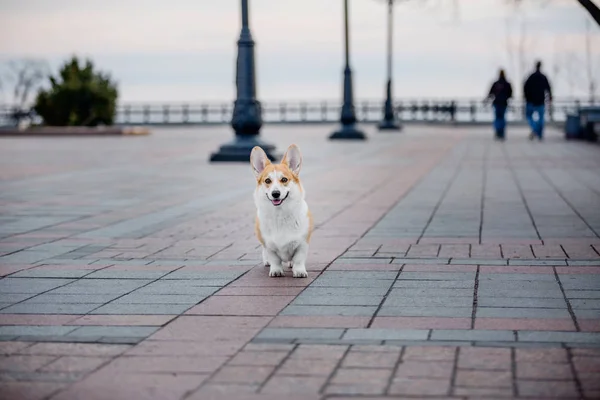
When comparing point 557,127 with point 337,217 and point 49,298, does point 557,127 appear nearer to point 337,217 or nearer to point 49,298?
point 337,217

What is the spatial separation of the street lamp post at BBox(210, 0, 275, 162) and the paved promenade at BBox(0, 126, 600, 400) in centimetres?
572

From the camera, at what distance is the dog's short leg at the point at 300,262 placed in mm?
7566

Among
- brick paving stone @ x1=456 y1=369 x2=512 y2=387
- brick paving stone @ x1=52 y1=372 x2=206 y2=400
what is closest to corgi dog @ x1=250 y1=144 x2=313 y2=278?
brick paving stone @ x1=52 y1=372 x2=206 y2=400

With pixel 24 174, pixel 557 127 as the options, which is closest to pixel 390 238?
pixel 24 174

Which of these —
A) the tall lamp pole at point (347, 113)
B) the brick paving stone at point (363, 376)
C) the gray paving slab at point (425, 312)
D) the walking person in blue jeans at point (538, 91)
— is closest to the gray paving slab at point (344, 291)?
the gray paving slab at point (425, 312)

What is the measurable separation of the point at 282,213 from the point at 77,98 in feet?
106

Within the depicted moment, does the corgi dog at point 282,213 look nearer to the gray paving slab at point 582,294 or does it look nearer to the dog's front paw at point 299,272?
the dog's front paw at point 299,272

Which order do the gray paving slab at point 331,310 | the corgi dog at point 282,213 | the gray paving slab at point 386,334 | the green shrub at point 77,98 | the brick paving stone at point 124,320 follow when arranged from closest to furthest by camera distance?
the gray paving slab at point 386,334, the brick paving stone at point 124,320, the gray paving slab at point 331,310, the corgi dog at point 282,213, the green shrub at point 77,98

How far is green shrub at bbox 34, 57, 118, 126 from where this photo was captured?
38.4m

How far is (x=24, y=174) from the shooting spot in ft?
59.1

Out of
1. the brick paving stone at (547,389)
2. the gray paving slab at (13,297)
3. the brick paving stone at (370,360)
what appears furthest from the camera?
the gray paving slab at (13,297)

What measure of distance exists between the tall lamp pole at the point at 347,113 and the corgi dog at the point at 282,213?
2375cm

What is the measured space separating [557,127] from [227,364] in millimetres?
37441

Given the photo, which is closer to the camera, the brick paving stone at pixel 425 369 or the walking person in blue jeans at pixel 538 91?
the brick paving stone at pixel 425 369
